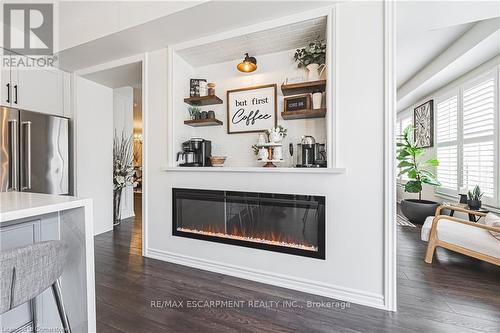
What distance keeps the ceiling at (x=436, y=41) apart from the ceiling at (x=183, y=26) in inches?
34.9

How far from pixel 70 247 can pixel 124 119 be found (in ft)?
12.0

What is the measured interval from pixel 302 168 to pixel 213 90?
144 centimetres

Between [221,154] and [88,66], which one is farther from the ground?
[88,66]

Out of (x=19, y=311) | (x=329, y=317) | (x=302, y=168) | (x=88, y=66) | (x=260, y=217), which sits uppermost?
(x=88, y=66)

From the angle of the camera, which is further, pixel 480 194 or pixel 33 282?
pixel 480 194

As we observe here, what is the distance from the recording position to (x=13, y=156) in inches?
97.0

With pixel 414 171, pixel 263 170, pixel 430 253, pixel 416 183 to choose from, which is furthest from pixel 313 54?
pixel 416 183

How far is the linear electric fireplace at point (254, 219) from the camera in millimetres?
1974

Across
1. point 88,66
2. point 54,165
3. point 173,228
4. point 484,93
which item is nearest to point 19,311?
point 173,228

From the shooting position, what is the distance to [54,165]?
9.39 ft

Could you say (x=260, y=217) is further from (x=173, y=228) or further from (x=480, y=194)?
(x=480, y=194)

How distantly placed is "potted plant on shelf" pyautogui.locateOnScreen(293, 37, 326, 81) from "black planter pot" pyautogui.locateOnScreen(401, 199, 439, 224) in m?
3.20

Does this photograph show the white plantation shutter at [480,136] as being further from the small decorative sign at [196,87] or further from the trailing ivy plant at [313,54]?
the small decorative sign at [196,87]

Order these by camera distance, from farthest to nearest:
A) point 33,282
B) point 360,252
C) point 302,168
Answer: point 302,168
point 360,252
point 33,282
